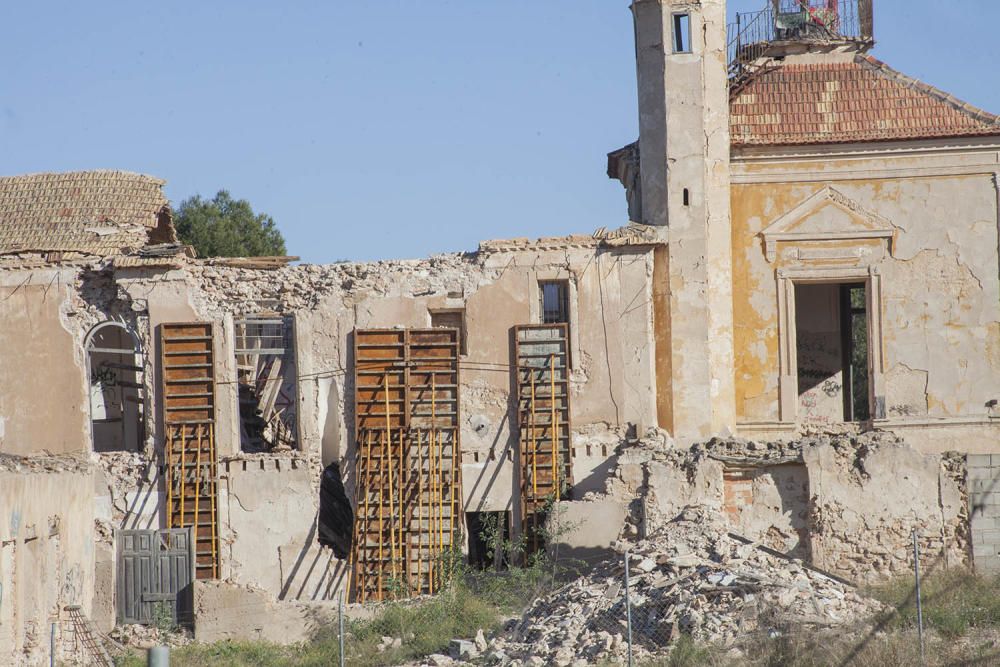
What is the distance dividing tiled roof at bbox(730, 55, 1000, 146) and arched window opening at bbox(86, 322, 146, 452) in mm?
12293

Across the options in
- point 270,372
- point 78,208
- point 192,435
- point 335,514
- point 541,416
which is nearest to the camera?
point 192,435

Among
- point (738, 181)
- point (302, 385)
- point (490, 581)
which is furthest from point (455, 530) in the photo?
point (738, 181)

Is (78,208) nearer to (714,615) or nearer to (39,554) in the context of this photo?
(39,554)

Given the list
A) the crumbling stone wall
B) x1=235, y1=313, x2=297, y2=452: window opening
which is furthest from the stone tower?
x1=235, y1=313, x2=297, y2=452: window opening

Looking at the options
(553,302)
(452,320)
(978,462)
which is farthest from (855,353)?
(978,462)

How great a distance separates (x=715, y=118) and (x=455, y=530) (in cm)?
870

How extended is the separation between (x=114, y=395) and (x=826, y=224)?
14325 mm

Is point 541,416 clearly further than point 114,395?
No

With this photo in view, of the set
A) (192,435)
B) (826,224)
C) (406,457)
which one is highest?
(826,224)

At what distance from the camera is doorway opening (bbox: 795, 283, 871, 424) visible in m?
32.5

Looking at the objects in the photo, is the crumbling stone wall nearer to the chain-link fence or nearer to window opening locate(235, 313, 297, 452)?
the chain-link fence

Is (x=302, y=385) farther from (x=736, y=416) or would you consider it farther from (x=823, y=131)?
(x=823, y=131)

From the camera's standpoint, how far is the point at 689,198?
1133 inches

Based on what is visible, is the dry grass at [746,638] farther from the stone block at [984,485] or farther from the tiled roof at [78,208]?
the tiled roof at [78,208]
